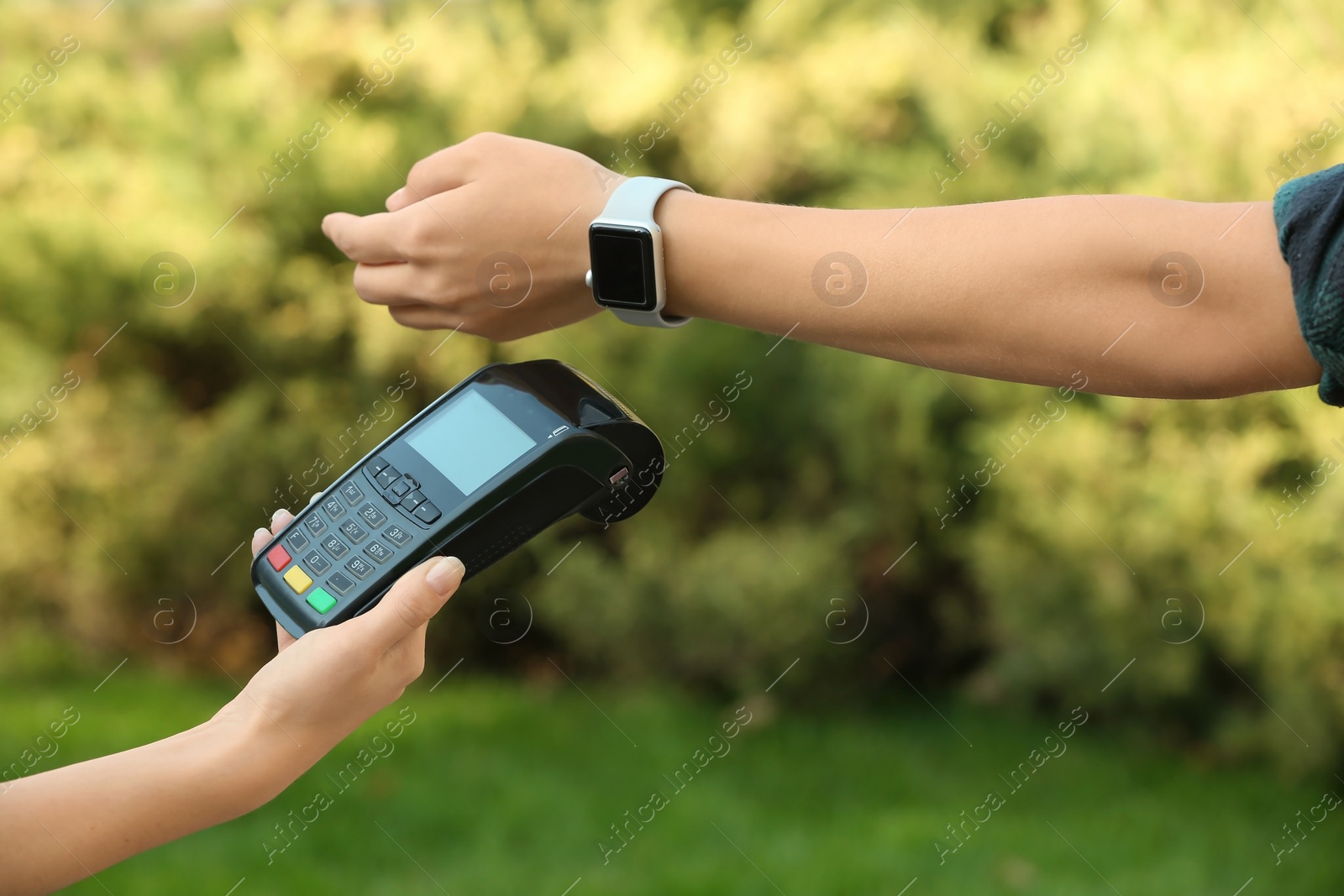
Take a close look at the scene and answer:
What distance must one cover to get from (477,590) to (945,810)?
4.00 ft

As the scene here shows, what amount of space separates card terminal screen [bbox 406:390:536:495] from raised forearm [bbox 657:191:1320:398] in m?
0.22

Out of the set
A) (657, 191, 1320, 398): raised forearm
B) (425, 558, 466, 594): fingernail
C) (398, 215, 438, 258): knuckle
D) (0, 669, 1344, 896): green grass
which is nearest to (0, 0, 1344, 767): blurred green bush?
(0, 669, 1344, 896): green grass

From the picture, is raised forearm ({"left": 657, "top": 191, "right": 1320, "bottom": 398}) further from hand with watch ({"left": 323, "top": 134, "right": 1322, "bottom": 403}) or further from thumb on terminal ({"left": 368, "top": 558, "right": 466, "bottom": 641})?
thumb on terminal ({"left": 368, "top": 558, "right": 466, "bottom": 641})

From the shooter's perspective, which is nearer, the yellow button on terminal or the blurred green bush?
the yellow button on terminal

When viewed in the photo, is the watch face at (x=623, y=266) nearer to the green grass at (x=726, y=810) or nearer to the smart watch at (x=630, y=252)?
the smart watch at (x=630, y=252)

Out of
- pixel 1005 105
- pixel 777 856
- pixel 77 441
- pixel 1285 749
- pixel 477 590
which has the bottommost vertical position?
pixel 1285 749

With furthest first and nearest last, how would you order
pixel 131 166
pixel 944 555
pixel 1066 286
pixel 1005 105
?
pixel 131 166 < pixel 944 555 < pixel 1005 105 < pixel 1066 286

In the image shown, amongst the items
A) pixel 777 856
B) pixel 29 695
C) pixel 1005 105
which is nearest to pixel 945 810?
pixel 777 856

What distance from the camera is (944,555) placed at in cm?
277

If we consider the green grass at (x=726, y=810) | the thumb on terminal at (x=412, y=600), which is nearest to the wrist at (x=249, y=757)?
the thumb on terminal at (x=412, y=600)

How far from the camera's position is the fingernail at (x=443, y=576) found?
967 millimetres

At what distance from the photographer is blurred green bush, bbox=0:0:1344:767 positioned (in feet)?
7.72

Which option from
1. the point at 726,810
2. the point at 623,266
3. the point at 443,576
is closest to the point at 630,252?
the point at 623,266

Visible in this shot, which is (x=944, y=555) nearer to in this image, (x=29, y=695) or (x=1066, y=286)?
(x=1066, y=286)
